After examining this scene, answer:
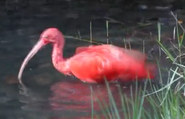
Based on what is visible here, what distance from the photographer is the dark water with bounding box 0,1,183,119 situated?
17.9ft

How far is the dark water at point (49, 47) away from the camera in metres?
5.44

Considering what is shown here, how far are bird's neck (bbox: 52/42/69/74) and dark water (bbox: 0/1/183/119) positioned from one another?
11cm

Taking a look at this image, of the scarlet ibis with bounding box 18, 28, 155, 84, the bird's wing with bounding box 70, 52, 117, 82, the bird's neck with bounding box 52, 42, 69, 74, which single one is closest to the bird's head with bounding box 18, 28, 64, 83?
the bird's neck with bounding box 52, 42, 69, 74

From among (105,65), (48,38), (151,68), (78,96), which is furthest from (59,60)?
(151,68)

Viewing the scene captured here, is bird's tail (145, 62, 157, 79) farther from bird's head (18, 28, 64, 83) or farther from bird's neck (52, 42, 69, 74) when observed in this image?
bird's head (18, 28, 64, 83)

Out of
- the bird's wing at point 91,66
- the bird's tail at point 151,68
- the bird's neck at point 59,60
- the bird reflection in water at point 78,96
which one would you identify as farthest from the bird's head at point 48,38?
the bird's tail at point 151,68

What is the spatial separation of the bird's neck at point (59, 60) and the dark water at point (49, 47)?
0.11 metres

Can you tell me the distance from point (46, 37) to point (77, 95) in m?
1.14

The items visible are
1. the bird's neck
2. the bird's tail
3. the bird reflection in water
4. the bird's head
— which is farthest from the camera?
the bird's head

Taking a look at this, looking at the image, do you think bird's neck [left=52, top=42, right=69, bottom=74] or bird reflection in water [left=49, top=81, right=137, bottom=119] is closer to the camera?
bird reflection in water [left=49, top=81, right=137, bottom=119]

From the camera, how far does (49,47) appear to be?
291 inches

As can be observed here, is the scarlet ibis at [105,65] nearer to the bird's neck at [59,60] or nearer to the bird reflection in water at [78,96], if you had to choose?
the bird's neck at [59,60]

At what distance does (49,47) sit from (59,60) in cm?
97

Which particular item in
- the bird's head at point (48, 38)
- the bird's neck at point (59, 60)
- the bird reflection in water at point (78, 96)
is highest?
the bird's head at point (48, 38)
